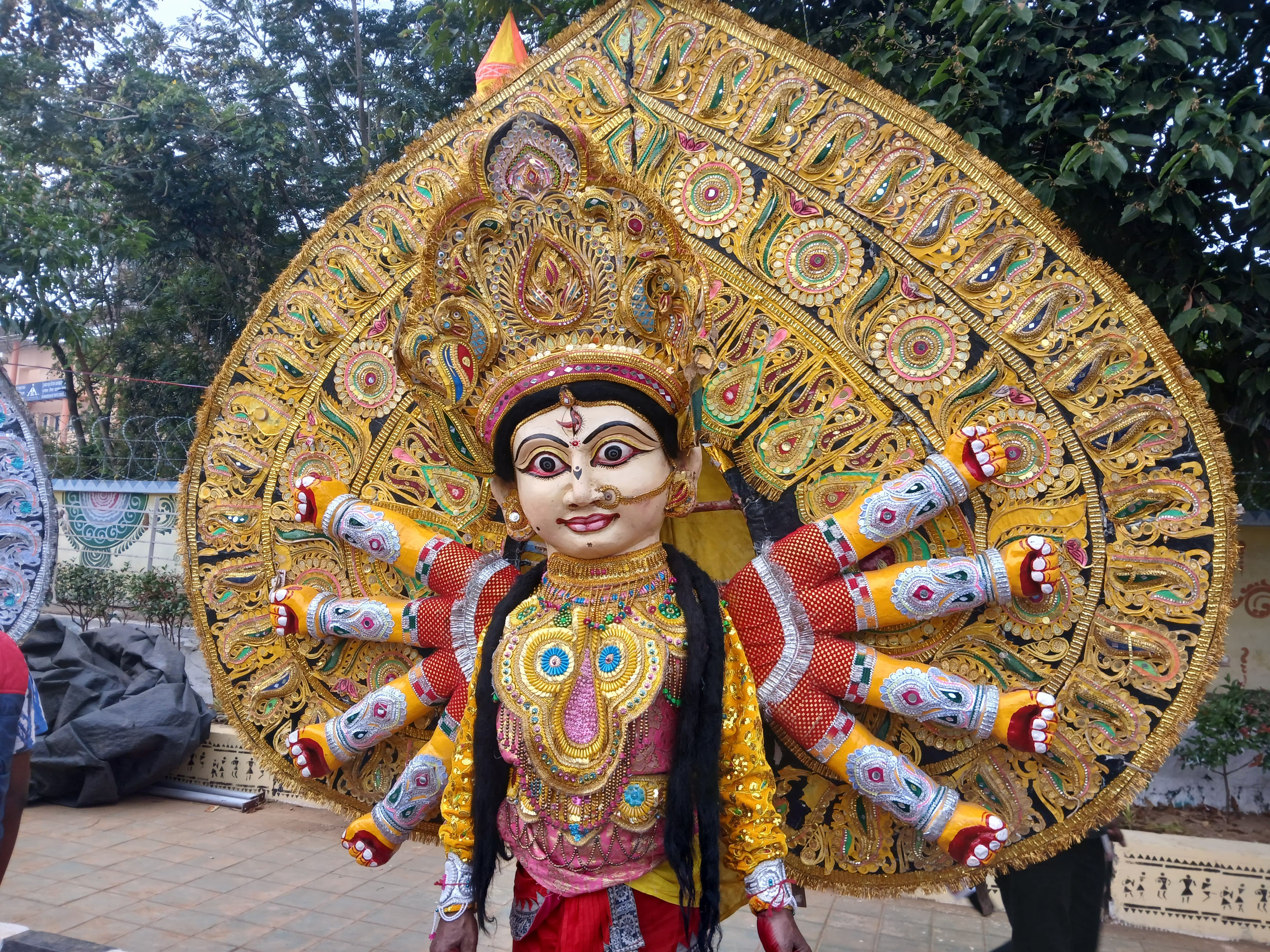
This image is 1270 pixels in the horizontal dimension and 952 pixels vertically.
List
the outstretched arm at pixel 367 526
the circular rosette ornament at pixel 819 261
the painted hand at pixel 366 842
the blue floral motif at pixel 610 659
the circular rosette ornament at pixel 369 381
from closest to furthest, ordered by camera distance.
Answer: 1. the blue floral motif at pixel 610 659
2. the circular rosette ornament at pixel 819 261
3. the painted hand at pixel 366 842
4. the outstretched arm at pixel 367 526
5. the circular rosette ornament at pixel 369 381

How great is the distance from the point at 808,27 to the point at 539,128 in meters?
2.44

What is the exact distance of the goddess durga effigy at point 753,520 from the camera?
199 centimetres

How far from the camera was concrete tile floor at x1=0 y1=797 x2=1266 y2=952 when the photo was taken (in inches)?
159

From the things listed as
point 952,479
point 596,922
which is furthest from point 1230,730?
point 596,922

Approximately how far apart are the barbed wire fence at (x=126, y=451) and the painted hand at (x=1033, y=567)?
7533mm

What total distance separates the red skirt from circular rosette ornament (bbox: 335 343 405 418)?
140 centimetres

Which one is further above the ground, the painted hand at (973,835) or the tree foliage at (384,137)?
the tree foliage at (384,137)

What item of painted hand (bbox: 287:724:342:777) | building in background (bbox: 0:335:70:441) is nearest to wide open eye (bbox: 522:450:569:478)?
painted hand (bbox: 287:724:342:777)

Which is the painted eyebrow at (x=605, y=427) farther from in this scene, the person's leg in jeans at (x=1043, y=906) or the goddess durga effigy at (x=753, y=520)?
the person's leg in jeans at (x=1043, y=906)

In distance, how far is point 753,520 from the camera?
2.37 m

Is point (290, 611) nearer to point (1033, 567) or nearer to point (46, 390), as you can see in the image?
point (1033, 567)

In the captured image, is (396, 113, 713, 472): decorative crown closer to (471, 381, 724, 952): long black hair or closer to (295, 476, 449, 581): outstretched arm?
(471, 381, 724, 952): long black hair

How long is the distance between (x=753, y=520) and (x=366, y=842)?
1384 mm

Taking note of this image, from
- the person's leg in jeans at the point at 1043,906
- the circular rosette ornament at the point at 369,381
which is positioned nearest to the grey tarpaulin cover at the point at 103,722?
the circular rosette ornament at the point at 369,381
